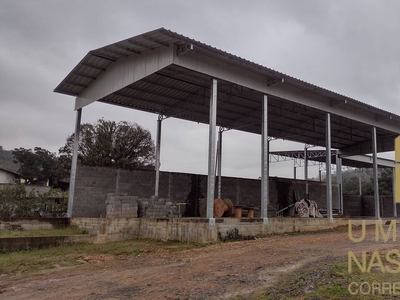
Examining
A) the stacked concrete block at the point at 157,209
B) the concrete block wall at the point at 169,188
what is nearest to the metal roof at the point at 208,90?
the concrete block wall at the point at 169,188

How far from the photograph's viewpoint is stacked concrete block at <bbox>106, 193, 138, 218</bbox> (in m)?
17.9

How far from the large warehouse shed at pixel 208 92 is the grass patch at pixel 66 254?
2.56 metres

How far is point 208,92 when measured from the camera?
2041 centimetres

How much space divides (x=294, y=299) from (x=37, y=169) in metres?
43.4

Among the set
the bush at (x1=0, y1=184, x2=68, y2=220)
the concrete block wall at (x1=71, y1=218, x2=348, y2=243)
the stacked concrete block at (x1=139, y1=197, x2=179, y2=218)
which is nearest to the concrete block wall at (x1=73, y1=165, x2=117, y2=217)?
the concrete block wall at (x1=71, y1=218, x2=348, y2=243)

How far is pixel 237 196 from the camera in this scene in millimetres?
26609

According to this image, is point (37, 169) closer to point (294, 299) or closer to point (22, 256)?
point (22, 256)

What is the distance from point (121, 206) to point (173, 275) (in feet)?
32.4

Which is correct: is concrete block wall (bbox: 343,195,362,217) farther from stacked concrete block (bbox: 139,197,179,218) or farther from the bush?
the bush

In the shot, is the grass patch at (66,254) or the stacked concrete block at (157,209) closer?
the grass patch at (66,254)

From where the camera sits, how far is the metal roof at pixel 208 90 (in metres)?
15.7

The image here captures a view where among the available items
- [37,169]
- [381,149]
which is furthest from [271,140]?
[37,169]

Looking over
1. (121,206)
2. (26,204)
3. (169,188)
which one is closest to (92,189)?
(121,206)

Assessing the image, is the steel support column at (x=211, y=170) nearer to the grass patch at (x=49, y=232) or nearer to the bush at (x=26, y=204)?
the grass patch at (x=49, y=232)
